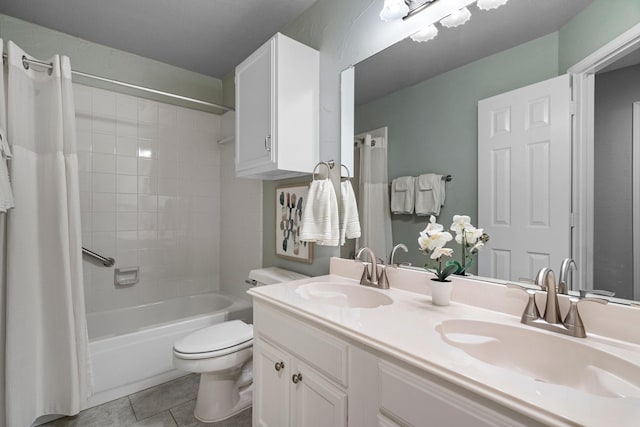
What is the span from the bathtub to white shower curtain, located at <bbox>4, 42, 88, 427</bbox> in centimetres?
16

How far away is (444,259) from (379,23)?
1201 millimetres

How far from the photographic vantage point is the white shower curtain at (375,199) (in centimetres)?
145

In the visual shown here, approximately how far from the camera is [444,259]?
1.21m

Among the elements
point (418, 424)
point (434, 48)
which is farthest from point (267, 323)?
point (434, 48)

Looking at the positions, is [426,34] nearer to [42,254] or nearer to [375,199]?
[375,199]

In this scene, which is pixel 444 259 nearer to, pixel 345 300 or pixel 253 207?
pixel 345 300

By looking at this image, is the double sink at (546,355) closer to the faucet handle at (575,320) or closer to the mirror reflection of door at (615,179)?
the faucet handle at (575,320)

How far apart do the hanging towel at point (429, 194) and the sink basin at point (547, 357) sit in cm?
50

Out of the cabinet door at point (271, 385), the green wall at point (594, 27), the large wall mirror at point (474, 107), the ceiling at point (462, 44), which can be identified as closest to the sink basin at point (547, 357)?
the large wall mirror at point (474, 107)

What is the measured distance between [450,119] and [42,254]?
2.16 meters

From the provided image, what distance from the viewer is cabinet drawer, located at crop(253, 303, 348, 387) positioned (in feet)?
2.97

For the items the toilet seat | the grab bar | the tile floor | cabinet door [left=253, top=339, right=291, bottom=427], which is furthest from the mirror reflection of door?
the grab bar

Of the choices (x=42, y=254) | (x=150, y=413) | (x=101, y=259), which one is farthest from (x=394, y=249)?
(x=101, y=259)

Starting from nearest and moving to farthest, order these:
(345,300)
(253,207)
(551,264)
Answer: (551,264) < (345,300) < (253,207)
